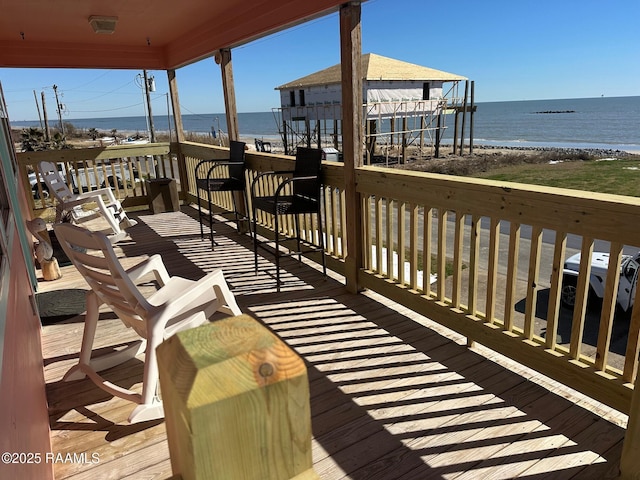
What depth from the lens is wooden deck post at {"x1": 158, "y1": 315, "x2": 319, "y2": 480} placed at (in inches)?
17.0

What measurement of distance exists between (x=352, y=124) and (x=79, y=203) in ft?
10.6

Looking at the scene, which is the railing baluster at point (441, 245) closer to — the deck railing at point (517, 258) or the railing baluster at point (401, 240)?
the deck railing at point (517, 258)

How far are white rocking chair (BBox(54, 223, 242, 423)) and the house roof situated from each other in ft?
67.3

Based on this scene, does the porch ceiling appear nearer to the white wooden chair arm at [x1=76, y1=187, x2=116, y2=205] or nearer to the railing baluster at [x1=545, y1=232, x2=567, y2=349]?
the white wooden chair arm at [x1=76, y1=187, x2=116, y2=205]

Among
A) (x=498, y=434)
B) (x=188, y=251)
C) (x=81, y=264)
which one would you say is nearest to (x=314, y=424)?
(x=498, y=434)

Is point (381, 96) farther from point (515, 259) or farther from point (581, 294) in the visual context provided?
point (581, 294)

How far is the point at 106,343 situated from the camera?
280 cm

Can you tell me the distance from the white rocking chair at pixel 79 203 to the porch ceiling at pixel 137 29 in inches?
62.8

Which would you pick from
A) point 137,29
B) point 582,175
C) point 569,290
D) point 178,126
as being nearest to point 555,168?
point 582,175

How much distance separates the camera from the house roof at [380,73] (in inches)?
856

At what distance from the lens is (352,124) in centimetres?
312

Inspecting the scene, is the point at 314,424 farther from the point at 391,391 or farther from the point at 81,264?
the point at 81,264

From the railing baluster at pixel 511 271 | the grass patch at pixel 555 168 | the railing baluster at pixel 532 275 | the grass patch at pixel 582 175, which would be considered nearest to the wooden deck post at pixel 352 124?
the railing baluster at pixel 511 271

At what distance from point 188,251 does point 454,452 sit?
3.53 metres
